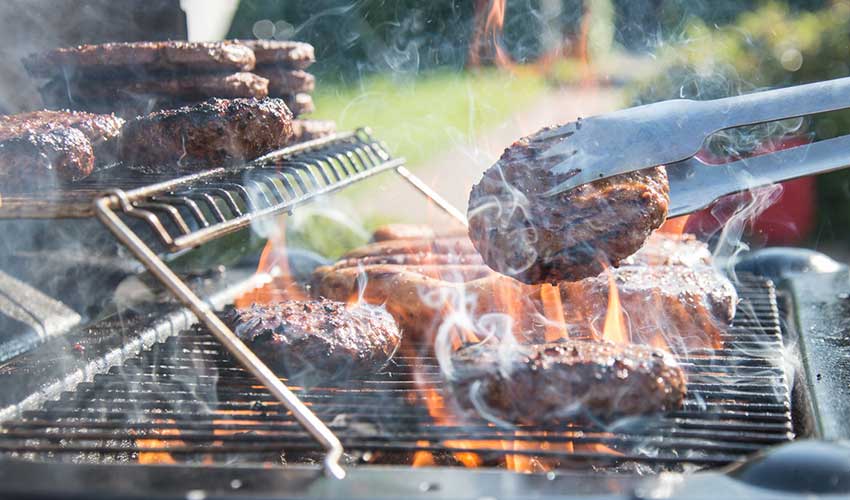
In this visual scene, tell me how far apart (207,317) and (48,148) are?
3.59ft

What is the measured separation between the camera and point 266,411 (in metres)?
2.51

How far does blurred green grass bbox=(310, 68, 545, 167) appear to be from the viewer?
36.5ft

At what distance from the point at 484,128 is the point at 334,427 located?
10256 mm

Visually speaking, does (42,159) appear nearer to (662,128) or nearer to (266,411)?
(266,411)

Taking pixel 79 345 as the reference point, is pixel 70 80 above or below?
above

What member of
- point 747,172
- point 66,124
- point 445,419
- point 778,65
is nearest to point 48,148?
point 66,124

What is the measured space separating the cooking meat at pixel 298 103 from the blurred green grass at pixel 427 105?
5592 mm

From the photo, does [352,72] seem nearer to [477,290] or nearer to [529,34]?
[529,34]

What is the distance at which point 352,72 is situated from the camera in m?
13.4

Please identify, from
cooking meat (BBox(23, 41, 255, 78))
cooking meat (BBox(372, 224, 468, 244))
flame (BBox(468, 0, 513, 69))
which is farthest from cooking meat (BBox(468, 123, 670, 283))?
flame (BBox(468, 0, 513, 69))

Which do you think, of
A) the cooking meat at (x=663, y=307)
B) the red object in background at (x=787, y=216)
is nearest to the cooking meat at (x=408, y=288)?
the cooking meat at (x=663, y=307)

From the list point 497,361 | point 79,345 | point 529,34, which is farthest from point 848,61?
point 79,345

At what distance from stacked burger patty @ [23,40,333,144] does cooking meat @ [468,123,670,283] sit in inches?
62.7

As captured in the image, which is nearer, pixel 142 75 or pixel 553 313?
pixel 553 313
